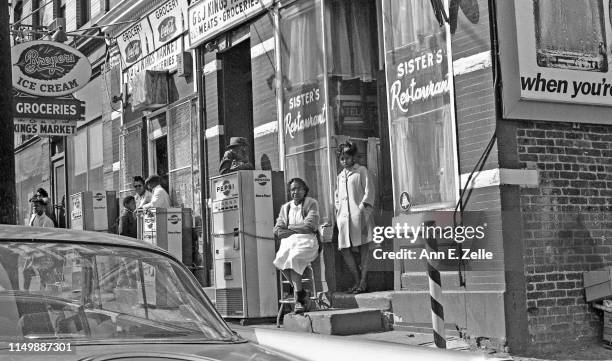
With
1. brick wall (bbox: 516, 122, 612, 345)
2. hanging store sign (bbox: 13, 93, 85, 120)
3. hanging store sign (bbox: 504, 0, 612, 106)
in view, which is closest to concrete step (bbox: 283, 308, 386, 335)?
brick wall (bbox: 516, 122, 612, 345)

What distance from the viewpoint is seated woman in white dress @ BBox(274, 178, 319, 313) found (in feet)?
33.9

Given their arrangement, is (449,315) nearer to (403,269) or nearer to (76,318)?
(403,269)

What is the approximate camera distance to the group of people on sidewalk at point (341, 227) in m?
10.3

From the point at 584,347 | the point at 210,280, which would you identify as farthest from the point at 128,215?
the point at 584,347

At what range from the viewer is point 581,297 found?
880 centimetres

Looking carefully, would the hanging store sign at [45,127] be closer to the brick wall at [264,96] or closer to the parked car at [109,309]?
the brick wall at [264,96]

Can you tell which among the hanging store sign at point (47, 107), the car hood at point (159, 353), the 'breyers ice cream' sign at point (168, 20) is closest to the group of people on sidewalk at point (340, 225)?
the 'breyers ice cream' sign at point (168, 20)

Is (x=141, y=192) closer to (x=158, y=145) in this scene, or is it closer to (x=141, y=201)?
(x=141, y=201)

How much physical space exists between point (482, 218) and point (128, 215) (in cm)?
864

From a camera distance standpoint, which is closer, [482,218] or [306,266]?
[482,218]

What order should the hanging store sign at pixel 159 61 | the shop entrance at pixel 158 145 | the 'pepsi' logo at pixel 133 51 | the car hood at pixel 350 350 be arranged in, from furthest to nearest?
the 'pepsi' logo at pixel 133 51, the shop entrance at pixel 158 145, the hanging store sign at pixel 159 61, the car hood at pixel 350 350

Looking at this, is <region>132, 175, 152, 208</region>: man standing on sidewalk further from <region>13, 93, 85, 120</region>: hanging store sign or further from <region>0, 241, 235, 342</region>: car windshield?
<region>0, 241, 235, 342</region>: car windshield

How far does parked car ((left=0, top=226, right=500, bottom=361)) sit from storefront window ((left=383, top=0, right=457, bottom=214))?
17.2 ft

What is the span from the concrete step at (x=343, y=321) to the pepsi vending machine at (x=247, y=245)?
4.83ft
